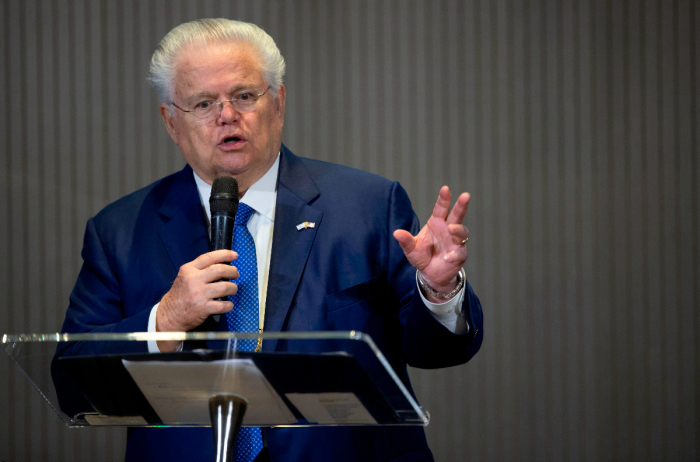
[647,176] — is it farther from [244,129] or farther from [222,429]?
[222,429]

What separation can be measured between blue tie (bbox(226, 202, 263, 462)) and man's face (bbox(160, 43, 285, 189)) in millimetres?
228

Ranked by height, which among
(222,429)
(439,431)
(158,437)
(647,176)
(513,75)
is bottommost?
(439,431)

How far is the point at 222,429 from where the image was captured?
3.45 ft

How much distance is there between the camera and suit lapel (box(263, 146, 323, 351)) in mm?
1694

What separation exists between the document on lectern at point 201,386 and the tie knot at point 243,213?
75cm

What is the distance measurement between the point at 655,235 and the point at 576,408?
92cm

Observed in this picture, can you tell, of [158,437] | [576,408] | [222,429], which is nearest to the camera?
[222,429]

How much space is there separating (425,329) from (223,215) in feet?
1.68

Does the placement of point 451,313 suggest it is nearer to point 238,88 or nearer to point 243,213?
point 243,213

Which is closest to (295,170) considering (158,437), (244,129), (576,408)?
(244,129)

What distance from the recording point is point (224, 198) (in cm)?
146

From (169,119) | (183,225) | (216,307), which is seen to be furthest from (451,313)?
(169,119)

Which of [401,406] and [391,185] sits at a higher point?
[391,185]

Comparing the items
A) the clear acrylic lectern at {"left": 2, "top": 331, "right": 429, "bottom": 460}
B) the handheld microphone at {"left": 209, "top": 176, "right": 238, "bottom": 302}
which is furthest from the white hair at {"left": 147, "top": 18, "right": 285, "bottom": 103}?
the clear acrylic lectern at {"left": 2, "top": 331, "right": 429, "bottom": 460}
